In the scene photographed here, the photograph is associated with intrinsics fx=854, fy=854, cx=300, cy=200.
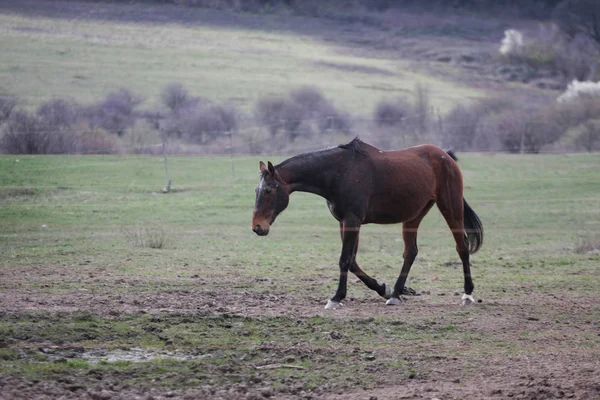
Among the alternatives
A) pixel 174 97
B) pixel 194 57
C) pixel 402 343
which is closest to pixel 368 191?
pixel 402 343

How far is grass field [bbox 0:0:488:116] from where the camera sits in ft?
142

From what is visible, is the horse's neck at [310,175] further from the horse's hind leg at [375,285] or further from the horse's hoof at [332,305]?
the horse's hoof at [332,305]

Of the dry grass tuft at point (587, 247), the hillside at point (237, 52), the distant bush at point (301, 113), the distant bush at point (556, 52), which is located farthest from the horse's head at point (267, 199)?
the distant bush at point (556, 52)

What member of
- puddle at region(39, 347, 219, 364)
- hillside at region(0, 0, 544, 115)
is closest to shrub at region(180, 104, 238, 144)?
hillside at region(0, 0, 544, 115)

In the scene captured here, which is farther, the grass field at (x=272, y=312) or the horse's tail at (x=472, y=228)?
the horse's tail at (x=472, y=228)

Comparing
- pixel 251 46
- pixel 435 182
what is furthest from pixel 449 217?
pixel 251 46

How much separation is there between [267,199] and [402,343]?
2636mm

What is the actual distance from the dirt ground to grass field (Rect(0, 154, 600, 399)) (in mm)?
23

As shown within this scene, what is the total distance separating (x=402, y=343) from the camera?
8102 mm

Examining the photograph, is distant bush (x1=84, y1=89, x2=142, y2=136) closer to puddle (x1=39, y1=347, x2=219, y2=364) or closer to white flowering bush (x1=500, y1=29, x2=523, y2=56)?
white flowering bush (x1=500, y1=29, x2=523, y2=56)

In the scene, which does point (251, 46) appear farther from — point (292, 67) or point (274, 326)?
point (274, 326)

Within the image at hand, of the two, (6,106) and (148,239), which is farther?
(6,106)

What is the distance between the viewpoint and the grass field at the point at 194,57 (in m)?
43.2

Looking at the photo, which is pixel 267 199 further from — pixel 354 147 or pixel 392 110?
pixel 392 110
